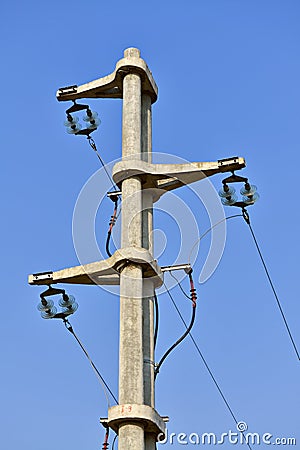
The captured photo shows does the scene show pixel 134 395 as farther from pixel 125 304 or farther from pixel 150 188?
pixel 150 188

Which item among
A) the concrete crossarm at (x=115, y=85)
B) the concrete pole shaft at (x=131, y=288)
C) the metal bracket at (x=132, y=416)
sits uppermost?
the concrete crossarm at (x=115, y=85)

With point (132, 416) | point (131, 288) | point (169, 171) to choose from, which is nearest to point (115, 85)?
point (169, 171)

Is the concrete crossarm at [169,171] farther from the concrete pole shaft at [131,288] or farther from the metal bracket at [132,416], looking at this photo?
the metal bracket at [132,416]

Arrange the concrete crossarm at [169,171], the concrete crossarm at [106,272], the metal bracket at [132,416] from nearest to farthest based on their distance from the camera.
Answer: the metal bracket at [132,416], the concrete crossarm at [106,272], the concrete crossarm at [169,171]

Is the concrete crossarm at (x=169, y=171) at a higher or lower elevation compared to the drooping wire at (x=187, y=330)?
higher

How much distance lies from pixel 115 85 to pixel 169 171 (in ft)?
6.10

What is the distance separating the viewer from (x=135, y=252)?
42.0ft

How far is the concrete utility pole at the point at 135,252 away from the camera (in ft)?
39.5

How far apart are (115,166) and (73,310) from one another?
2.15 meters

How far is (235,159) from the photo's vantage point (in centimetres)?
1346

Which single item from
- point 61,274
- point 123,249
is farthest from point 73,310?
point 123,249

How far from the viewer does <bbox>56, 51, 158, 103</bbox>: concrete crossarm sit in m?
14.3

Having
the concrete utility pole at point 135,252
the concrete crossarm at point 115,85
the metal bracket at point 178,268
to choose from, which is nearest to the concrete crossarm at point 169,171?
the concrete utility pole at point 135,252

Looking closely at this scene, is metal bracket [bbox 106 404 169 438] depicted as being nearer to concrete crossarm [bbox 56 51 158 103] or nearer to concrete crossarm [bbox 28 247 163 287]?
concrete crossarm [bbox 28 247 163 287]
